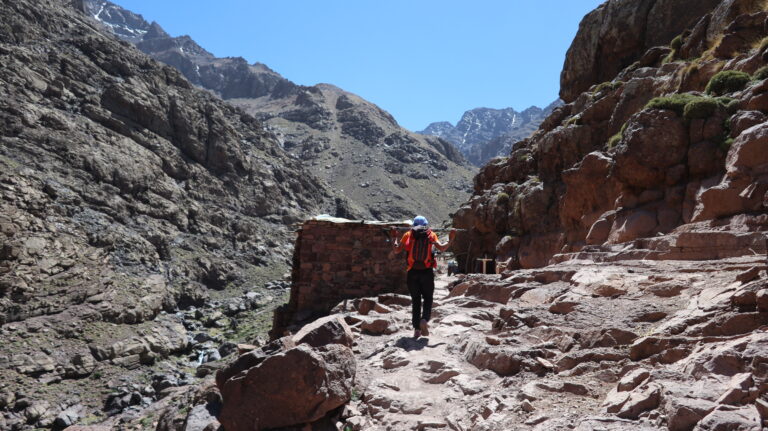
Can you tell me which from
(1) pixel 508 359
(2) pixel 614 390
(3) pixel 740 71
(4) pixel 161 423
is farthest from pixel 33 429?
(3) pixel 740 71

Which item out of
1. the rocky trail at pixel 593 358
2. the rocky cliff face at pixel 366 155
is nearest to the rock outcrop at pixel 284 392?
the rocky trail at pixel 593 358

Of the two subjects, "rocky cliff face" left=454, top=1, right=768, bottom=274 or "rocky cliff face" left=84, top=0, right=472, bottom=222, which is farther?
"rocky cliff face" left=84, top=0, right=472, bottom=222

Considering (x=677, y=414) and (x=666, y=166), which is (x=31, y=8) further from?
(x=677, y=414)

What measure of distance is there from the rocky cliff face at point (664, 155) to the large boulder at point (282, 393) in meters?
A: 7.27

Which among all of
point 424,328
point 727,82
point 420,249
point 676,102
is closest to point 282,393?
point 424,328

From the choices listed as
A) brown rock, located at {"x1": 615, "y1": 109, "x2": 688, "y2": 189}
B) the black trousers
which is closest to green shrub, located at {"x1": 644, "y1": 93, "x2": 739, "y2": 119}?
brown rock, located at {"x1": 615, "y1": 109, "x2": 688, "y2": 189}

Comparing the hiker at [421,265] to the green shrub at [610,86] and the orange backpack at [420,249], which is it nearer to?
the orange backpack at [420,249]

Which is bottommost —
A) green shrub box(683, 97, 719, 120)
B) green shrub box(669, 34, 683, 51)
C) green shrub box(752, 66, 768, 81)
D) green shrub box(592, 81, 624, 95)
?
green shrub box(683, 97, 719, 120)

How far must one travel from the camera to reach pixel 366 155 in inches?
5399

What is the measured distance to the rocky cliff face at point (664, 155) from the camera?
9935 millimetres

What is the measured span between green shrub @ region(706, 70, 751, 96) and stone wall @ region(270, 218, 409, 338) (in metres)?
9.93

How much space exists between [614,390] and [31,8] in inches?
3228

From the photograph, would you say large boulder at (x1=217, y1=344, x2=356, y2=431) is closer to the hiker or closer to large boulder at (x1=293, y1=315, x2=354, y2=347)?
large boulder at (x1=293, y1=315, x2=354, y2=347)

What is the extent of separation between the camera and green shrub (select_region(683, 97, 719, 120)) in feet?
39.9
